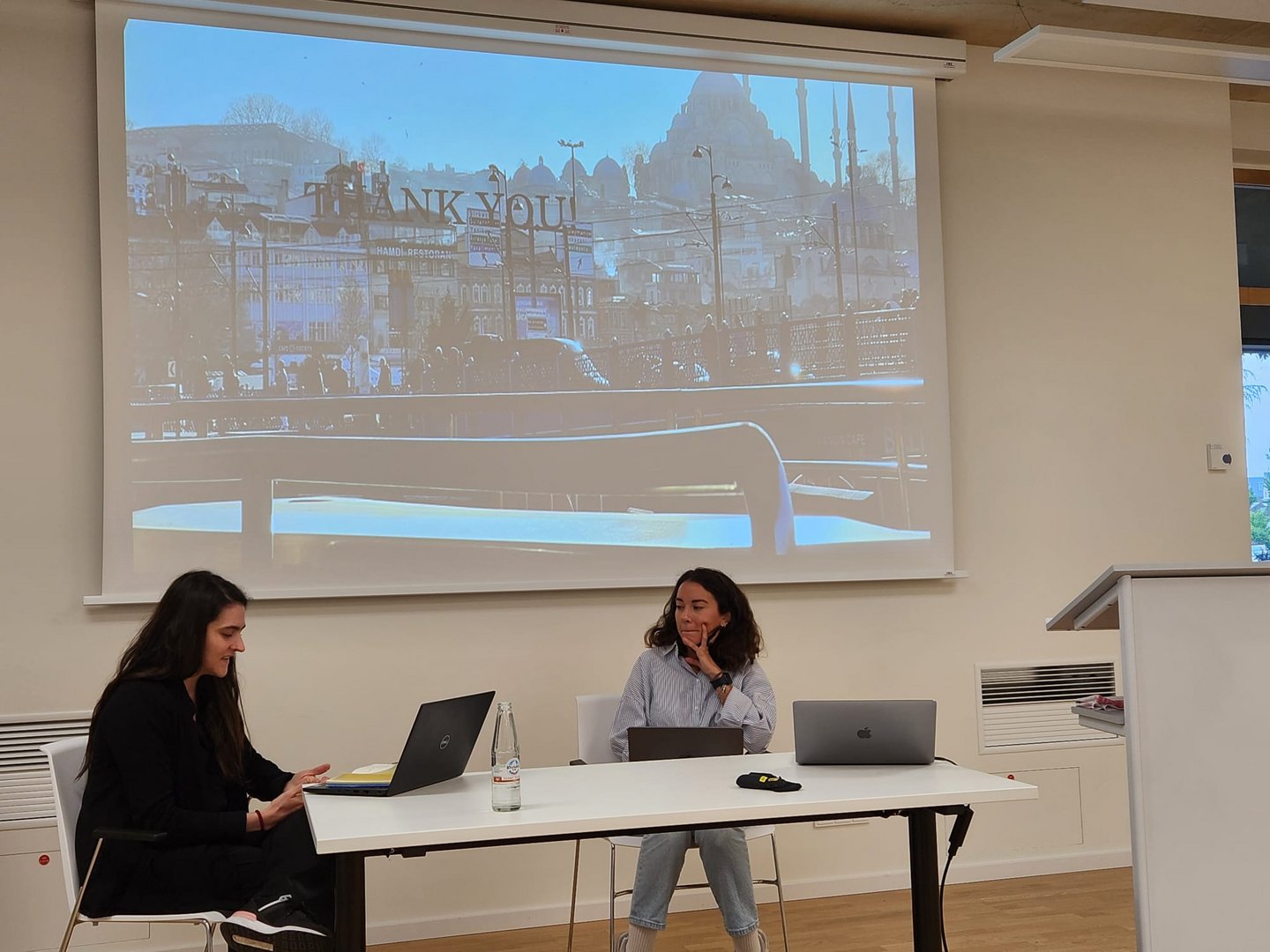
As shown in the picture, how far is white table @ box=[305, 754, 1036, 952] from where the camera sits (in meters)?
2.32

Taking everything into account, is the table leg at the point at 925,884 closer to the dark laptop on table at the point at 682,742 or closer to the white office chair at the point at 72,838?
the dark laptop on table at the point at 682,742

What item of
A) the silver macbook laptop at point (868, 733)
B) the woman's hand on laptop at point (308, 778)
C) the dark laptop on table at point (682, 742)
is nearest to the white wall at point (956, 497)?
the dark laptop on table at point (682, 742)

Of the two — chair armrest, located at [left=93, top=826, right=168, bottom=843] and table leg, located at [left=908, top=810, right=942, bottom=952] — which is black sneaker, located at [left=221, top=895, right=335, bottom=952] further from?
table leg, located at [left=908, top=810, right=942, bottom=952]

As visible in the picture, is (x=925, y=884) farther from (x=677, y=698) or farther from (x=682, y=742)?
(x=677, y=698)

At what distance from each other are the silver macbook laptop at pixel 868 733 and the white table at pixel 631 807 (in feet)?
0.12

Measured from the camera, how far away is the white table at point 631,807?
7.61 feet

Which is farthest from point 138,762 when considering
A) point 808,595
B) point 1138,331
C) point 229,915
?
point 1138,331

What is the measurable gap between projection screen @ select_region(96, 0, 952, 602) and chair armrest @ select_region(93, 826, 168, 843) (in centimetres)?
145

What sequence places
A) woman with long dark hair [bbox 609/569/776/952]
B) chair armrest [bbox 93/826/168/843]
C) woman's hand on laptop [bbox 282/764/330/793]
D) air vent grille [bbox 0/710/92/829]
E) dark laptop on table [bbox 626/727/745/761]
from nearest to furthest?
chair armrest [bbox 93/826/168/843]
woman's hand on laptop [bbox 282/764/330/793]
dark laptop on table [bbox 626/727/745/761]
woman with long dark hair [bbox 609/569/776/952]
air vent grille [bbox 0/710/92/829]

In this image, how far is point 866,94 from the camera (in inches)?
196

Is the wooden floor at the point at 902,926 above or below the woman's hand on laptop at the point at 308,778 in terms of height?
below

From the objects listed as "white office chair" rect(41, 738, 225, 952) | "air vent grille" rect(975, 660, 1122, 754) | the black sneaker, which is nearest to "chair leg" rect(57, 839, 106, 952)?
"white office chair" rect(41, 738, 225, 952)

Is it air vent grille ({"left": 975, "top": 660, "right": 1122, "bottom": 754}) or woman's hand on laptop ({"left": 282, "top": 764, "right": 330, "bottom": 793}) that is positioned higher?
woman's hand on laptop ({"left": 282, "top": 764, "right": 330, "bottom": 793})

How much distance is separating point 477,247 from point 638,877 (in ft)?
7.72
